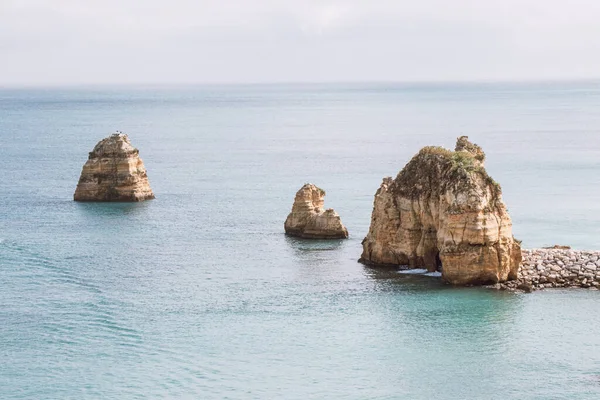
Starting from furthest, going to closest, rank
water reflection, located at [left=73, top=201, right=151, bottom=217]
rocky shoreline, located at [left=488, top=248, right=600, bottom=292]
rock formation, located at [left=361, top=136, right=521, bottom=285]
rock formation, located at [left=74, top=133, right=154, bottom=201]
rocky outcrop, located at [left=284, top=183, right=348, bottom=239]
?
rock formation, located at [left=74, top=133, right=154, bottom=201], water reflection, located at [left=73, top=201, right=151, bottom=217], rocky outcrop, located at [left=284, top=183, right=348, bottom=239], rocky shoreline, located at [left=488, top=248, right=600, bottom=292], rock formation, located at [left=361, top=136, right=521, bottom=285]

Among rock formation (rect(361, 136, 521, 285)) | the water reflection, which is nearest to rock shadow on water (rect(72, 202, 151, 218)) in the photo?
the water reflection

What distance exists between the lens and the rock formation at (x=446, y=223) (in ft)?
247

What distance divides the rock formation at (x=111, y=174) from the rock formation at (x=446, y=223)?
44.0 meters

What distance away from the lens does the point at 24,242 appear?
319 ft

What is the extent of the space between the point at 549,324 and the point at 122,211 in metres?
59.9

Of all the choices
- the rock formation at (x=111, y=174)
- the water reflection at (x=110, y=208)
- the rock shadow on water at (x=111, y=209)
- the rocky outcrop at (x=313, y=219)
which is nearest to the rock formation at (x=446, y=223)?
the rocky outcrop at (x=313, y=219)

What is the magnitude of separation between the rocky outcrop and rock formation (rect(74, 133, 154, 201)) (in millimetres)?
29942

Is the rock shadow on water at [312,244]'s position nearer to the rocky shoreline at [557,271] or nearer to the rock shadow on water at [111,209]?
the rocky shoreline at [557,271]

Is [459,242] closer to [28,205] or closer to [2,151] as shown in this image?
[28,205]

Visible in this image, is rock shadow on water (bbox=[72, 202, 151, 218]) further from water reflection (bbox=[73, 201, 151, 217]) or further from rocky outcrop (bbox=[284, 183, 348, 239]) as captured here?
rocky outcrop (bbox=[284, 183, 348, 239])

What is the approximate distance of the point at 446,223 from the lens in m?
76.3

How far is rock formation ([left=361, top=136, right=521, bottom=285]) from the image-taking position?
247ft

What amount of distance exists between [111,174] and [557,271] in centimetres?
6068

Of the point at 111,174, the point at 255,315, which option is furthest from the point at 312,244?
the point at 111,174
